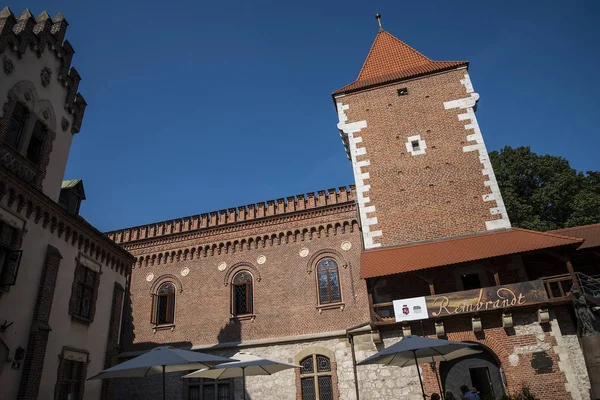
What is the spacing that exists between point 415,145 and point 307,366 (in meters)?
11.0

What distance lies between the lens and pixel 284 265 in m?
20.7

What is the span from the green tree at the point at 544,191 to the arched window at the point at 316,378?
1541 cm

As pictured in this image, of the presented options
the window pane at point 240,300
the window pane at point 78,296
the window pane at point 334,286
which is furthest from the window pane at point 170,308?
the window pane at point 334,286

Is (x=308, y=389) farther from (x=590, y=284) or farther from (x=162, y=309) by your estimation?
(x=590, y=284)

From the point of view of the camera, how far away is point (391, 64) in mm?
22188

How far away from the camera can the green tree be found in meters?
24.7

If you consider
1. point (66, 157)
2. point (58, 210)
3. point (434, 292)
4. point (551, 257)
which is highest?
point (66, 157)

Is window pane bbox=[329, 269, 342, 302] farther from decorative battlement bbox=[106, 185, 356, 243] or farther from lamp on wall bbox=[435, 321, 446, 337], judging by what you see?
lamp on wall bbox=[435, 321, 446, 337]

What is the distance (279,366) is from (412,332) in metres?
4.97

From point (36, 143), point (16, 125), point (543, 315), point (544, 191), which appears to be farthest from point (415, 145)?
point (16, 125)

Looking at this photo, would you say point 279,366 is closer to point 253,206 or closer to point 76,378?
point 76,378

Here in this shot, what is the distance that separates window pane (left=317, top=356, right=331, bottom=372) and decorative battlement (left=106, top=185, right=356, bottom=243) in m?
7.18

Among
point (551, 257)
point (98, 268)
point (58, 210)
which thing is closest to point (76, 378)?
point (98, 268)

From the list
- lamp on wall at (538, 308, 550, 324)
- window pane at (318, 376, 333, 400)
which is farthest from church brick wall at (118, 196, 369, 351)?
lamp on wall at (538, 308, 550, 324)
